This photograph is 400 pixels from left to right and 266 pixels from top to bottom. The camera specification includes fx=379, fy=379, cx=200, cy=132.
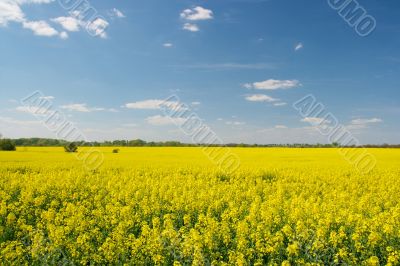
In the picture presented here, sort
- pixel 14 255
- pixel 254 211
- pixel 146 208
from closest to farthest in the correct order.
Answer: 1. pixel 14 255
2. pixel 254 211
3. pixel 146 208

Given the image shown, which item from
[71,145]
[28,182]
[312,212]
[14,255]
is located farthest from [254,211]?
[71,145]

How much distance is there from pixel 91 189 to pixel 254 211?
7185 mm

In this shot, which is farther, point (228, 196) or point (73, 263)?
point (228, 196)

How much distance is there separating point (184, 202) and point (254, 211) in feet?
8.24

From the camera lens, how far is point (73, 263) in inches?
260

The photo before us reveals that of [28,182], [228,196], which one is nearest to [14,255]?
[228,196]

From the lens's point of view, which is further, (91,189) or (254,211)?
(91,189)

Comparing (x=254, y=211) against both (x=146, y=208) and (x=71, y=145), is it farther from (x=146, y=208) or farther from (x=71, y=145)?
(x=71, y=145)

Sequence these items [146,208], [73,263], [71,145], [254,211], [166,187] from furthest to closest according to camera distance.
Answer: [71,145]
[166,187]
[146,208]
[254,211]
[73,263]

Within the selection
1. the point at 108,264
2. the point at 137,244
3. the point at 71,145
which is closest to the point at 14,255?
the point at 108,264

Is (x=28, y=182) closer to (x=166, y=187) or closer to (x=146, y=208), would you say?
(x=166, y=187)

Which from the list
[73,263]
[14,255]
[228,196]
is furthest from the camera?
[228,196]

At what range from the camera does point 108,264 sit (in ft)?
21.4

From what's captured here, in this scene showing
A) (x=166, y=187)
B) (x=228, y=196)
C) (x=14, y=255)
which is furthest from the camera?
(x=166, y=187)
